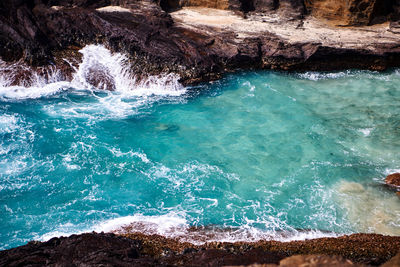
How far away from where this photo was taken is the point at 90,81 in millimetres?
13242

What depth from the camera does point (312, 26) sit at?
15953mm

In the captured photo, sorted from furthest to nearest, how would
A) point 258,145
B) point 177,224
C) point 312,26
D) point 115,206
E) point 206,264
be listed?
point 312,26 → point 258,145 → point 115,206 → point 177,224 → point 206,264

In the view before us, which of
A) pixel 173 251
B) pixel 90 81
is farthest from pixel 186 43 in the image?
pixel 173 251

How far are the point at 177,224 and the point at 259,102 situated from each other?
20.8 ft

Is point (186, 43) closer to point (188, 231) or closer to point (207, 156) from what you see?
point (207, 156)

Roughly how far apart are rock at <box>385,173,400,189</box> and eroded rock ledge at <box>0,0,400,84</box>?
21.4 ft

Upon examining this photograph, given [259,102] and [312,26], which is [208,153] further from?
[312,26]

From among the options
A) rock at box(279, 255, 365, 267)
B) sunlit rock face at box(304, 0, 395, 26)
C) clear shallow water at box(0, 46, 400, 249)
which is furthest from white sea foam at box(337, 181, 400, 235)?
sunlit rock face at box(304, 0, 395, 26)

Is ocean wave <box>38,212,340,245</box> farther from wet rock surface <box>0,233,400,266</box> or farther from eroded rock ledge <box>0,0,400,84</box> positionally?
eroded rock ledge <box>0,0,400,84</box>

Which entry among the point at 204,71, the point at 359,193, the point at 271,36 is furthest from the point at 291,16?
the point at 359,193

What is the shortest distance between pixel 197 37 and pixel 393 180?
31.1ft

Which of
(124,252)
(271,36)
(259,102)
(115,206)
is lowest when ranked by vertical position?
(115,206)

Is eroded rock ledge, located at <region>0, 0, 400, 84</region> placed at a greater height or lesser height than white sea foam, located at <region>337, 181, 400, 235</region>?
greater

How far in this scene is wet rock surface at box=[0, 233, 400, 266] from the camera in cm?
573
